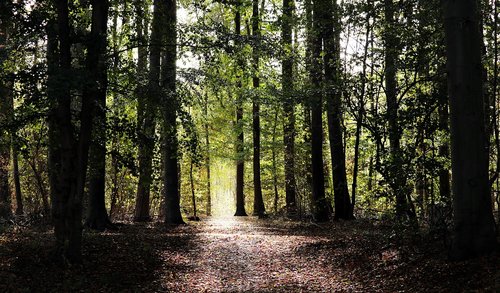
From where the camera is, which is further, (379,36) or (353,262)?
(379,36)

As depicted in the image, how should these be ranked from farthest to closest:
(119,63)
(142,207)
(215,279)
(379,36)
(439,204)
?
(142,207) < (379,36) < (119,63) < (215,279) < (439,204)

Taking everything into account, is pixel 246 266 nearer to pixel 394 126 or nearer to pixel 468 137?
pixel 394 126

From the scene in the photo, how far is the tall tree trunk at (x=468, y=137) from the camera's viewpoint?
6660 mm

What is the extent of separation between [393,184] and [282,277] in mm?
2844

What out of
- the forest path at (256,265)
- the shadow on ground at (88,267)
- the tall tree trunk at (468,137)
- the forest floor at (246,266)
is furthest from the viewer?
the forest path at (256,265)

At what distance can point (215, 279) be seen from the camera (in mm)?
8961

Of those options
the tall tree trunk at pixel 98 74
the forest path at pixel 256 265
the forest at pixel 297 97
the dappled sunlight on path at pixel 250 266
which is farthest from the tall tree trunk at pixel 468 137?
the tall tree trunk at pixel 98 74

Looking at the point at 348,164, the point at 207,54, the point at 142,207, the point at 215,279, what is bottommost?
the point at 215,279

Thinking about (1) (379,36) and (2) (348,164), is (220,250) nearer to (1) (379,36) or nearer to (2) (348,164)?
(1) (379,36)

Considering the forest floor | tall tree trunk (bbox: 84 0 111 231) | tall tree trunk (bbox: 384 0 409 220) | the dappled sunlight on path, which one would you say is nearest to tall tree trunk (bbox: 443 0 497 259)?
the forest floor

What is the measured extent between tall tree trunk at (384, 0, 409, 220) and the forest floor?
29.4 inches

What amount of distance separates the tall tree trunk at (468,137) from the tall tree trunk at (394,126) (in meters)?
1.87

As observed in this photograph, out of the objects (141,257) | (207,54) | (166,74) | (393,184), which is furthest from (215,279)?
(166,74)

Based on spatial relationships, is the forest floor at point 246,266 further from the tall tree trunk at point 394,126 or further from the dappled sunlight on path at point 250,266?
the tall tree trunk at point 394,126
